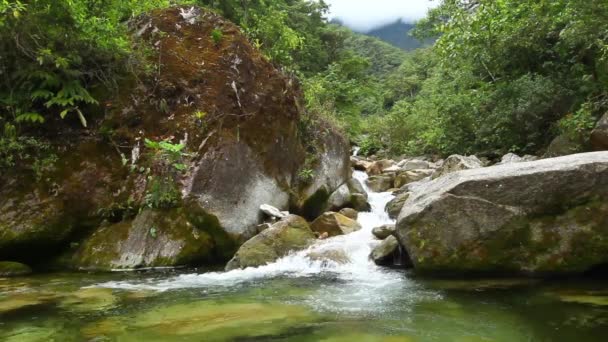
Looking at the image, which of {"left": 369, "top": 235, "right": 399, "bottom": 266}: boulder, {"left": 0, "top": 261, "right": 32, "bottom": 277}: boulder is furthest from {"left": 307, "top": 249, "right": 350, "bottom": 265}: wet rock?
{"left": 0, "top": 261, "right": 32, "bottom": 277}: boulder

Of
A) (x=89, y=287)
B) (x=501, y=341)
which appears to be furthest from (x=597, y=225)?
→ (x=89, y=287)

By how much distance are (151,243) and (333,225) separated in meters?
3.36

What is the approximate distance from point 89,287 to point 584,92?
39.1ft

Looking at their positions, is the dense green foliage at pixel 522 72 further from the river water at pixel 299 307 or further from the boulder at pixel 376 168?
the river water at pixel 299 307

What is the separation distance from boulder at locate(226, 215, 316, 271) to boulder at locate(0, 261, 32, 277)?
132 inches

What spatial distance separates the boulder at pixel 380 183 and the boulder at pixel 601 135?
20.3ft

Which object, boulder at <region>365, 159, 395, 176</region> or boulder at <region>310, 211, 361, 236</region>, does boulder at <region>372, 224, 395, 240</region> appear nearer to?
boulder at <region>310, 211, 361, 236</region>

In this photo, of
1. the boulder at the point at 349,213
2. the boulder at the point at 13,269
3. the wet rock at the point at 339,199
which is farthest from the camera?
the wet rock at the point at 339,199

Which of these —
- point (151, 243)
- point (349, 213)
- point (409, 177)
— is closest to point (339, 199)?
point (349, 213)

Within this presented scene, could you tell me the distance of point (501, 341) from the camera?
12.7ft

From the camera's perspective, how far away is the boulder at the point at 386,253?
7.44 metres

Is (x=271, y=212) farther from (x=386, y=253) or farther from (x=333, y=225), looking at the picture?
(x=386, y=253)

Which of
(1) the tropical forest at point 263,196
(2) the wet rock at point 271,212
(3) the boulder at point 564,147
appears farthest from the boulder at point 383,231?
(3) the boulder at point 564,147

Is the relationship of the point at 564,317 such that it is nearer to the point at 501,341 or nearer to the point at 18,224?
the point at 501,341
